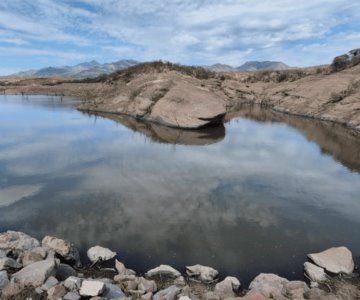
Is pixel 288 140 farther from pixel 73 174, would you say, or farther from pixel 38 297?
pixel 38 297

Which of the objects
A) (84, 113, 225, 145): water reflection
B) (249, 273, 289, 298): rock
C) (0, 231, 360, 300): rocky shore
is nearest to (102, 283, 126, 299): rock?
(0, 231, 360, 300): rocky shore

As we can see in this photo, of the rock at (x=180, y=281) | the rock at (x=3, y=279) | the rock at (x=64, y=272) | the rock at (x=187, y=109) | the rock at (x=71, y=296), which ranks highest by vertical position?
the rock at (x=187, y=109)

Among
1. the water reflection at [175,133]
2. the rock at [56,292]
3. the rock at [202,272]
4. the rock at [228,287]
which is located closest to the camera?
the rock at [56,292]

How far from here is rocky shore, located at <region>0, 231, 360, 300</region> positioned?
219 inches

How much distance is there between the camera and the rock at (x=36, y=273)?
5617 millimetres

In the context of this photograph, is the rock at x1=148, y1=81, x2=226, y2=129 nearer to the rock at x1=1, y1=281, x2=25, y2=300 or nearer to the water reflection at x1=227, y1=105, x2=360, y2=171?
the water reflection at x1=227, y1=105, x2=360, y2=171

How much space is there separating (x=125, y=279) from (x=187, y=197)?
4.47 metres

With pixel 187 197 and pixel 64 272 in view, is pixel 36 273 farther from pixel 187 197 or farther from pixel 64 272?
pixel 187 197

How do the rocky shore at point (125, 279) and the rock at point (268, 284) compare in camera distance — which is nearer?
the rocky shore at point (125, 279)

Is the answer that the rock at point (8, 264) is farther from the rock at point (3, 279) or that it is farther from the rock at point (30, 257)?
the rock at point (3, 279)

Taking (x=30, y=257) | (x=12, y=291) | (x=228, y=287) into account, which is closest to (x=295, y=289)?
(x=228, y=287)

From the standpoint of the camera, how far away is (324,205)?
1048 centimetres

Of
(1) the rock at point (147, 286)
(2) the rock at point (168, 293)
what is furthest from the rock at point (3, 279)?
(2) the rock at point (168, 293)

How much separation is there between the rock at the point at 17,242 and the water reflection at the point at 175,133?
1193cm
